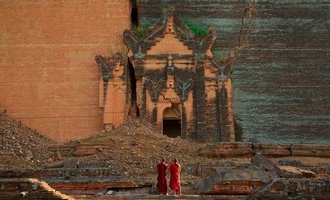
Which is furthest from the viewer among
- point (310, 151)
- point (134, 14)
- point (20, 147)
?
point (134, 14)

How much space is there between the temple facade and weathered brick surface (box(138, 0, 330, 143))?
3.90 feet

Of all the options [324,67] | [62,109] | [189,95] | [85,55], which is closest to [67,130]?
[62,109]

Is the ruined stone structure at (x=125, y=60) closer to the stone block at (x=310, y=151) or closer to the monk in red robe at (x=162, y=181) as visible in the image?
A: the stone block at (x=310, y=151)

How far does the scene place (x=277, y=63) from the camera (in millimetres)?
25875

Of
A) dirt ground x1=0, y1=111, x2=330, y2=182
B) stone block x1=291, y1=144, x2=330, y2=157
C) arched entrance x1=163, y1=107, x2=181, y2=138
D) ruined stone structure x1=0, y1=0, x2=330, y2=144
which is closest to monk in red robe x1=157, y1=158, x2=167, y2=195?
dirt ground x1=0, y1=111, x2=330, y2=182

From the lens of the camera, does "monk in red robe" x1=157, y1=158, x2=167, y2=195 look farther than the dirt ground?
No

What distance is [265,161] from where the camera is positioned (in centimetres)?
1633

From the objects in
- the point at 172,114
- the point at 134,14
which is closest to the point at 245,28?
the point at 134,14

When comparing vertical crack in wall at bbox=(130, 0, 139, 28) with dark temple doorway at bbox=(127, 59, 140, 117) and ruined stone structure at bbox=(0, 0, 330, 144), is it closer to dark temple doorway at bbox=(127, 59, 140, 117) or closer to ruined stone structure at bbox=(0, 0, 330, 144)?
ruined stone structure at bbox=(0, 0, 330, 144)

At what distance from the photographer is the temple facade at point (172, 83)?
2355 cm

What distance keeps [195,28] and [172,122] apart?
3.51 m

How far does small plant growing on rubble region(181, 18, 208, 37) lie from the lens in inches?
987

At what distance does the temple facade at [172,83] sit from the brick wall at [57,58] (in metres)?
0.82

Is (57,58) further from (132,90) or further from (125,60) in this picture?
(132,90)
